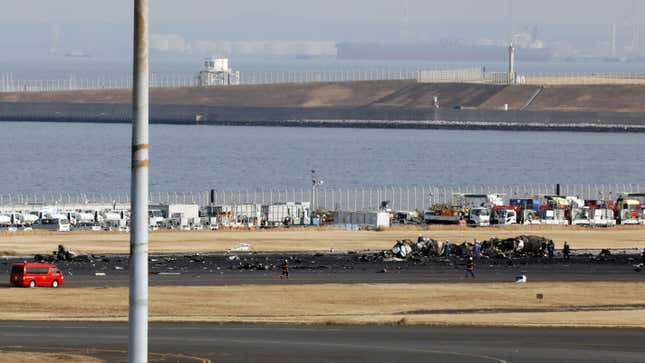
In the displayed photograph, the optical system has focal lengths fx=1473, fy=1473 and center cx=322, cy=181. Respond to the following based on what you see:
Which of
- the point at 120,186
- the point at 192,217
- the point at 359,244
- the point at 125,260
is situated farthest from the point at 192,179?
the point at 125,260

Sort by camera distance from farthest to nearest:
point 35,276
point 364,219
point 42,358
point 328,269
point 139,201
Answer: point 364,219 < point 328,269 < point 35,276 < point 42,358 < point 139,201

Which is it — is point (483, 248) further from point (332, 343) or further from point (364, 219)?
point (332, 343)

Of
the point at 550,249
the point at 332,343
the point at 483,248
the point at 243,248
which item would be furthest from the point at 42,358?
the point at 483,248

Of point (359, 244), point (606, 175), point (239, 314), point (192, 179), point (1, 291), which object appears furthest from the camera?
point (606, 175)

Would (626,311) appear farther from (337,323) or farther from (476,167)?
(476,167)

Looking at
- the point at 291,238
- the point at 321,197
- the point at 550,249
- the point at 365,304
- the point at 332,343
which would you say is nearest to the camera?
the point at 332,343
